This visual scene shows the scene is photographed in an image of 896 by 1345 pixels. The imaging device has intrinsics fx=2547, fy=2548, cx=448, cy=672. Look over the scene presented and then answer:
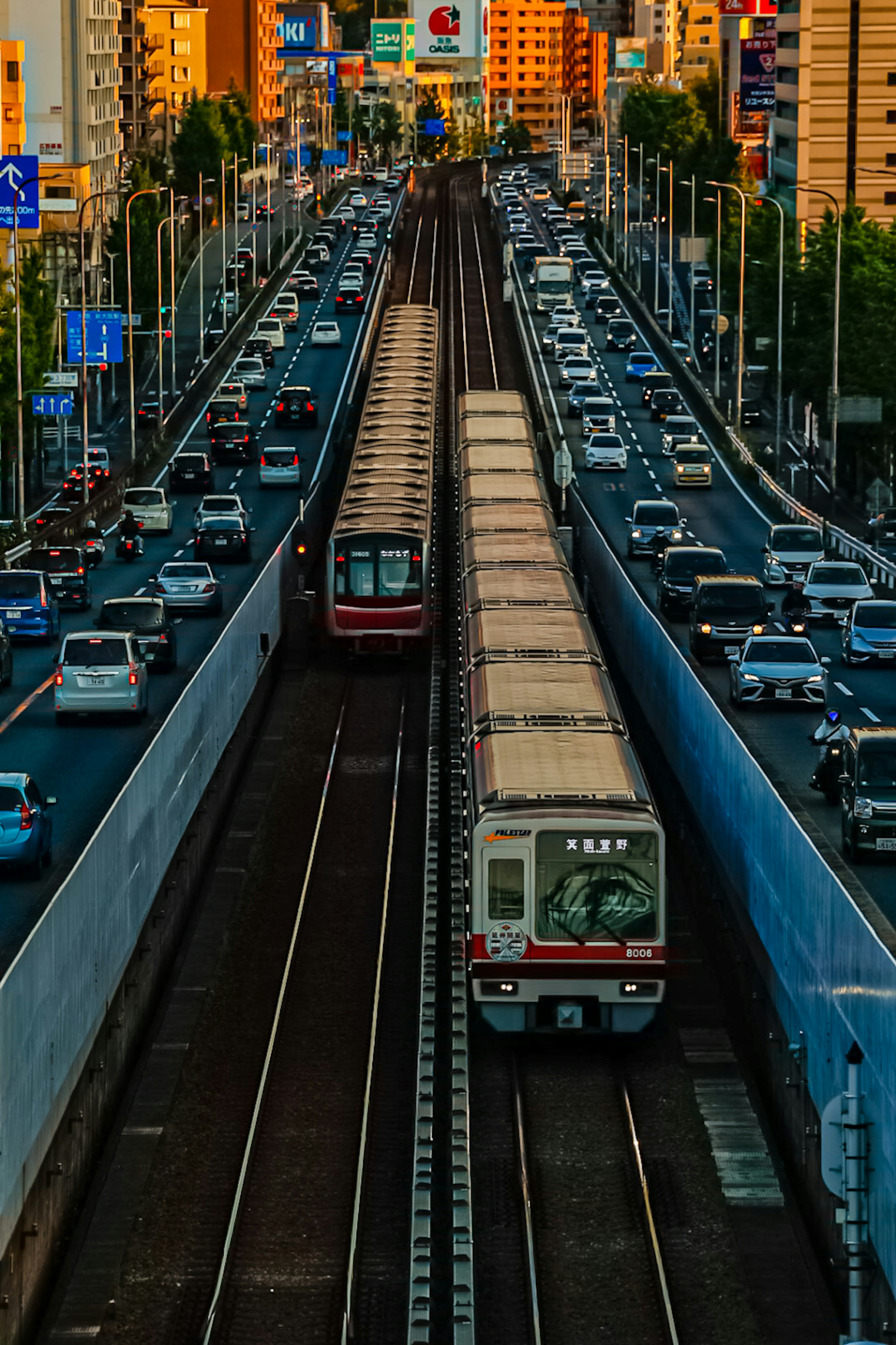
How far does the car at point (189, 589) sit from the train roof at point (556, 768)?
95.2 feet

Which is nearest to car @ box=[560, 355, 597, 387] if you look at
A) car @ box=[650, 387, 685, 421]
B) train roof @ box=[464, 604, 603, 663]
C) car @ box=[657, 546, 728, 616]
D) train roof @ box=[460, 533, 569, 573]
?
car @ box=[650, 387, 685, 421]

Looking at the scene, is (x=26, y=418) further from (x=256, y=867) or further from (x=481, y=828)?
(x=481, y=828)

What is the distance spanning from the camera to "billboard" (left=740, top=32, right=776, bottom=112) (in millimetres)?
162125

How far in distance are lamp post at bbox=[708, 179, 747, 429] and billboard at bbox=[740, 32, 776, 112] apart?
41.4m

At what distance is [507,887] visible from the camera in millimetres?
28281

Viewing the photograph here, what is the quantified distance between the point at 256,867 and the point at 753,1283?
58.4ft

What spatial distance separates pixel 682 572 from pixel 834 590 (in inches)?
142

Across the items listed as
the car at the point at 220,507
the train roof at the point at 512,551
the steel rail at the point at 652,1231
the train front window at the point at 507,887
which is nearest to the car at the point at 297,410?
the car at the point at 220,507

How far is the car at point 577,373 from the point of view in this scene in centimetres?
11375

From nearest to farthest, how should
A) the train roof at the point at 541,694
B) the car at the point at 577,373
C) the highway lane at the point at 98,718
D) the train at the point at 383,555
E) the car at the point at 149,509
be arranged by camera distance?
the train roof at the point at 541,694
the highway lane at the point at 98,718
the train at the point at 383,555
the car at the point at 149,509
the car at the point at 577,373

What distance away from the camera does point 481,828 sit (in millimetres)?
28312

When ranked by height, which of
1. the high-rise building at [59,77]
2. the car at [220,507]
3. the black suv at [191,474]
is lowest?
the black suv at [191,474]

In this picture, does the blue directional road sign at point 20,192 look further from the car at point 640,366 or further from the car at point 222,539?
the car at point 640,366

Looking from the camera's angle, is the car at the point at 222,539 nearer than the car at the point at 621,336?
Yes
